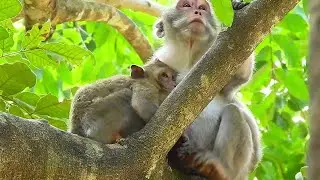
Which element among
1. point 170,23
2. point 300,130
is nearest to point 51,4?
point 170,23

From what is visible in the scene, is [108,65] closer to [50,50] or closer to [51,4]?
[51,4]

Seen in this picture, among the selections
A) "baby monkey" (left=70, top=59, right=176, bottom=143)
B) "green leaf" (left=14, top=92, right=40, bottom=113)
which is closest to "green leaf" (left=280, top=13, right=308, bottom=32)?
"baby monkey" (left=70, top=59, right=176, bottom=143)

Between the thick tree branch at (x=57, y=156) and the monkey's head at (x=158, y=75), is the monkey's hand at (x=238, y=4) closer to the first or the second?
the thick tree branch at (x=57, y=156)

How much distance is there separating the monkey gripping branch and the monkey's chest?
0.81 m

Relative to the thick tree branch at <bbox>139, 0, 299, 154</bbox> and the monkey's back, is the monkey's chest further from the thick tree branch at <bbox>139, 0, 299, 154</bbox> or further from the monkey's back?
the thick tree branch at <bbox>139, 0, 299, 154</bbox>

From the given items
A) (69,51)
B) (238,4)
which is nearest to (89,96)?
(69,51)

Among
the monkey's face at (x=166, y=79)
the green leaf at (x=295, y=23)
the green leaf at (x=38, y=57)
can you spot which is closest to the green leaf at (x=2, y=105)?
the green leaf at (x=38, y=57)

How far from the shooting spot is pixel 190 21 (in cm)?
417

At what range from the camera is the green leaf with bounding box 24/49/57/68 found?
2.77 meters

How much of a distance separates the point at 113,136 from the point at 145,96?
1.18 ft

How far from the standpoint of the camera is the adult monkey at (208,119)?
3.01m

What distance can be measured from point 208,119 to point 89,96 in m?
0.87

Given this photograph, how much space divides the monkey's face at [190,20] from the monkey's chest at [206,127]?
0.75 m

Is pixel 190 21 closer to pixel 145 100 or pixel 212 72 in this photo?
pixel 145 100
